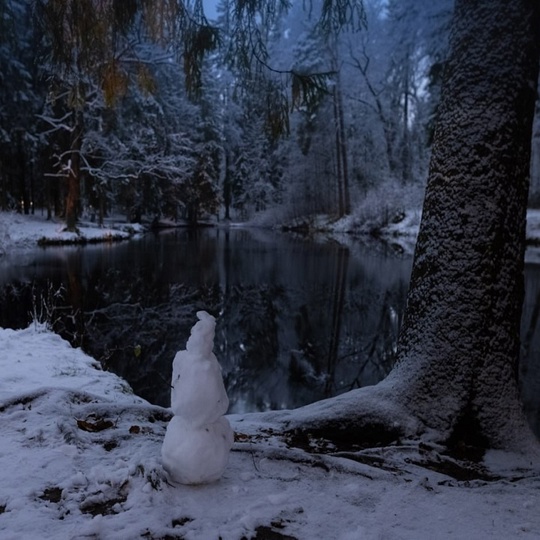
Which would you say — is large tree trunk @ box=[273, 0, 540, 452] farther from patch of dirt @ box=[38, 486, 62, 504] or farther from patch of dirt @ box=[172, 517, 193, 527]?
patch of dirt @ box=[38, 486, 62, 504]

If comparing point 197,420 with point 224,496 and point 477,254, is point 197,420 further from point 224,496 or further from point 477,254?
point 477,254

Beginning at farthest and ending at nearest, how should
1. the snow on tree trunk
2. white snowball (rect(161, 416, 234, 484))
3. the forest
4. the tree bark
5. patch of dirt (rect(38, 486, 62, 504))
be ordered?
the tree bark → the forest → the snow on tree trunk → white snowball (rect(161, 416, 234, 484)) → patch of dirt (rect(38, 486, 62, 504))

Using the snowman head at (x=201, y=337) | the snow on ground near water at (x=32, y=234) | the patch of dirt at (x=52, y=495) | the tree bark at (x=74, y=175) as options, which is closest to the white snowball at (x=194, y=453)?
the snowman head at (x=201, y=337)

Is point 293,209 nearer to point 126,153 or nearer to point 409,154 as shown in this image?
point 409,154

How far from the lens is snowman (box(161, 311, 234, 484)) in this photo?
220 cm

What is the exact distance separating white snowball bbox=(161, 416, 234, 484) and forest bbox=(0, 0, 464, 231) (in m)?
3.32

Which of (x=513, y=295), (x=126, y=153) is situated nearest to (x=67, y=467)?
(x=513, y=295)

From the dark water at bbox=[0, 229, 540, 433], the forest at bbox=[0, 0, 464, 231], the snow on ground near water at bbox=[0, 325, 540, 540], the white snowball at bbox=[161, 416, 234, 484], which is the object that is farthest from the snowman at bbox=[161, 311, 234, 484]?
the dark water at bbox=[0, 229, 540, 433]

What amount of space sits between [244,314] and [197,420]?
24.3 feet

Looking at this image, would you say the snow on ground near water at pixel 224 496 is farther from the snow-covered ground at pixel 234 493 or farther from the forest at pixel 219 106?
the forest at pixel 219 106

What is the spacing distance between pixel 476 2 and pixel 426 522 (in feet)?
11.6

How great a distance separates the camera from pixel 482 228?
314 cm

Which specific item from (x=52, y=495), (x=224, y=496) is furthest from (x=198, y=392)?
(x=52, y=495)

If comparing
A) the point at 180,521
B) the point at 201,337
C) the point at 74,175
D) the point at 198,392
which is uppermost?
the point at 74,175
